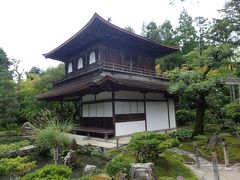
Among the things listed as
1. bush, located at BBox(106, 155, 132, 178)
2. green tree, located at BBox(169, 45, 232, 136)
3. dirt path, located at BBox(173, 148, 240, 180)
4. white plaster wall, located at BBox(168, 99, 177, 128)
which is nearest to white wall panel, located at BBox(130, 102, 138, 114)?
green tree, located at BBox(169, 45, 232, 136)

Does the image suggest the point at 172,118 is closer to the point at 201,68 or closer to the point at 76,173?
the point at 201,68

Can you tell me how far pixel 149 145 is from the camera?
A: 23.3 ft

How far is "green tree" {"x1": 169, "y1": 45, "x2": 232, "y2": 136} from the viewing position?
11.4m

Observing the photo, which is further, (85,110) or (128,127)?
(85,110)

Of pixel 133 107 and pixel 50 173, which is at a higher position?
pixel 133 107

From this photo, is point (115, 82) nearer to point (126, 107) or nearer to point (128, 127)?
point (126, 107)

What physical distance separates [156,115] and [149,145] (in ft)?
31.2

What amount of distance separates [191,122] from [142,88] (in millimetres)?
10589

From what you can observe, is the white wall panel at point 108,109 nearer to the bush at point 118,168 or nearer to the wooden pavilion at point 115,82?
the wooden pavilion at point 115,82

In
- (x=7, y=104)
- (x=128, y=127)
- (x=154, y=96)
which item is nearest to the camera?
(x=128, y=127)

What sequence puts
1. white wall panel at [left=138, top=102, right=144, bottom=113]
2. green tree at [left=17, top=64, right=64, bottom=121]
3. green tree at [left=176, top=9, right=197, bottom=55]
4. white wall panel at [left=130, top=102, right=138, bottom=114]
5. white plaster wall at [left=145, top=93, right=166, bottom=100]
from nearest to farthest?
white wall panel at [left=130, top=102, right=138, bottom=114]
white wall panel at [left=138, top=102, right=144, bottom=113]
white plaster wall at [left=145, top=93, right=166, bottom=100]
green tree at [left=17, top=64, right=64, bottom=121]
green tree at [left=176, top=9, right=197, bottom=55]

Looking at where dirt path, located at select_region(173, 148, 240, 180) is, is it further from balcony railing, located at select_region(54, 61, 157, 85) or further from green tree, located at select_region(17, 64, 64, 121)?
green tree, located at select_region(17, 64, 64, 121)

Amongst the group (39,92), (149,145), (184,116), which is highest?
(39,92)

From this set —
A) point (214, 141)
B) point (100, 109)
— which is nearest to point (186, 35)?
point (100, 109)
